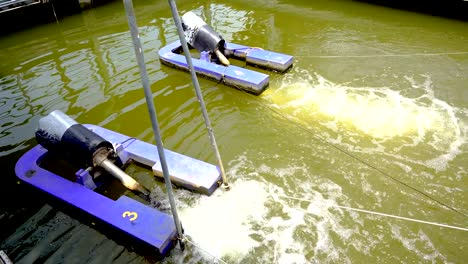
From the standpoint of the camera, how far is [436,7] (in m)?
9.35

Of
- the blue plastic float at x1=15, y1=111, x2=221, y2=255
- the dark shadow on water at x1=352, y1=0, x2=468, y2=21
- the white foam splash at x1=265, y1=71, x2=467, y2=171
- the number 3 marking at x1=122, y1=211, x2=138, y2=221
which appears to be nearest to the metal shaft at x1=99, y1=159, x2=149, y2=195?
the blue plastic float at x1=15, y1=111, x2=221, y2=255

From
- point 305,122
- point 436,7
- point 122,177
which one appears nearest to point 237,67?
point 305,122

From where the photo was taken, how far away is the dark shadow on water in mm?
8914

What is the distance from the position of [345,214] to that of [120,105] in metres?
4.86

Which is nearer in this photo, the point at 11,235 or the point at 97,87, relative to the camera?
the point at 11,235

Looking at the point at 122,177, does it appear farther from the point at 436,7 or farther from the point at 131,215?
the point at 436,7

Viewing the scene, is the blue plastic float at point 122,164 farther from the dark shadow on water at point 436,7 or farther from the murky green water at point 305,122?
the dark shadow on water at point 436,7

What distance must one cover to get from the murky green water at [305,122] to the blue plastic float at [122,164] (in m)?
0.29

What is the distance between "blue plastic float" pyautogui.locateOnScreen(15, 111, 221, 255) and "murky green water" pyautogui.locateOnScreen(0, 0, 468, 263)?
292 millimetres

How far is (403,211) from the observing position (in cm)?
395

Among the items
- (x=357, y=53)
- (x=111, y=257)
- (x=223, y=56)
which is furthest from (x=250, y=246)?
(x=357, y=53)

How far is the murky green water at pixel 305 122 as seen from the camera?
3.76m

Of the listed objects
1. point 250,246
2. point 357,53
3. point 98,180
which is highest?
point 357,53

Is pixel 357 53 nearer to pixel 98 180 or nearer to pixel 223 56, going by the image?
pixel 223 56
